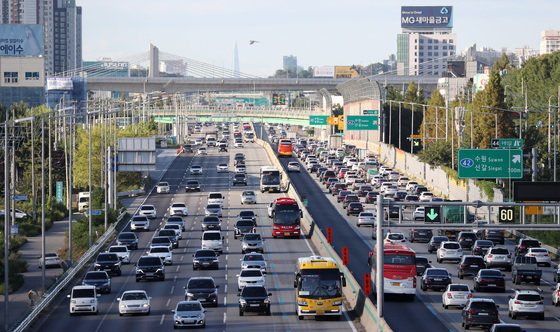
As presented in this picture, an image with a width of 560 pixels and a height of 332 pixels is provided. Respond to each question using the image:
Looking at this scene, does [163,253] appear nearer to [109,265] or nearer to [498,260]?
[109,265]

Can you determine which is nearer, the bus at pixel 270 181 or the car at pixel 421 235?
the car at pixel 421 235

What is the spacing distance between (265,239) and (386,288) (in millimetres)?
26960

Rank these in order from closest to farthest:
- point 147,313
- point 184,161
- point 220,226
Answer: point 147,313, point 220,226, point 184,161

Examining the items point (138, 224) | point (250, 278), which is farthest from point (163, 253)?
point (138, 224)

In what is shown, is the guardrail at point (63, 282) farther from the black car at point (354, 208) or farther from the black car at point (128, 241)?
the black car at point (354, 208)

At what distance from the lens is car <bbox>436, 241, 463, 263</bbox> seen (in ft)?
199

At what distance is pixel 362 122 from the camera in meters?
139

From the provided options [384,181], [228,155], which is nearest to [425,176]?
[384,181]

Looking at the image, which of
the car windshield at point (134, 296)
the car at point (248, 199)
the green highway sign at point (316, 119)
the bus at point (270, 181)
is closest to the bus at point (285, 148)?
the green highway sign at point (316, 119)

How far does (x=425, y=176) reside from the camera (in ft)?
373

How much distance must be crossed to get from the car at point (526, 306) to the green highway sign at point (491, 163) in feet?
73.9

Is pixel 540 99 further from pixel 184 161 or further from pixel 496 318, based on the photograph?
pixel 496 318

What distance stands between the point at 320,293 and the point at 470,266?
1463 cm

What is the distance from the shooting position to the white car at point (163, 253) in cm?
5972
